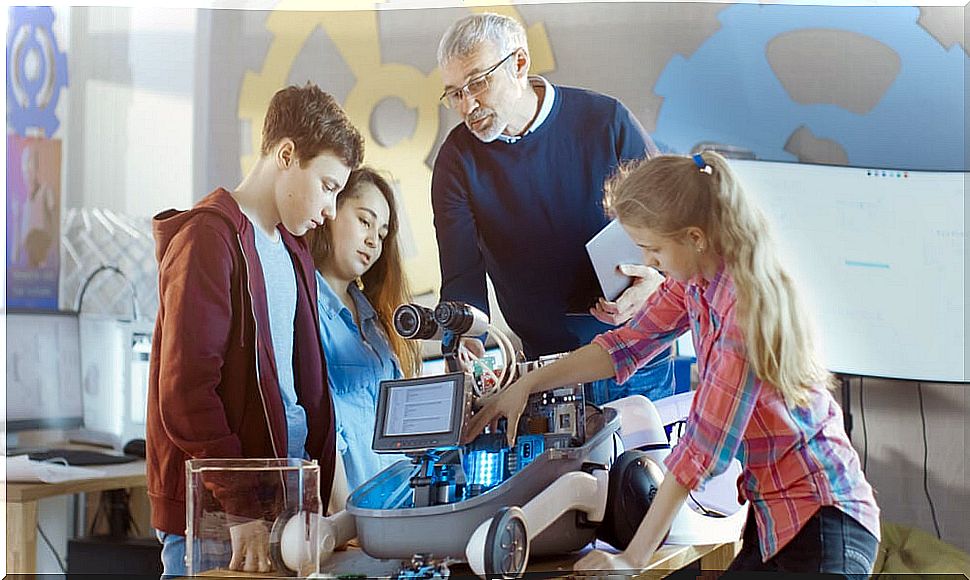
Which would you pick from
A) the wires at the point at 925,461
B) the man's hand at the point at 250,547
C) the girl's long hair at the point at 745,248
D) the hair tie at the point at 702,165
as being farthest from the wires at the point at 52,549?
the wires at the point at 925,461

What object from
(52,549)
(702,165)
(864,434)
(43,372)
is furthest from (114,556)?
(864,434)

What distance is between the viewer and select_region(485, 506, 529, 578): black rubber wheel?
6.82 feet

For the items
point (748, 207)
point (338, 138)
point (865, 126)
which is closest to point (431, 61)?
point (338, 138)

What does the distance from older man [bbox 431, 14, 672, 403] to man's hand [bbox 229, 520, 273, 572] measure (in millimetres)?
587

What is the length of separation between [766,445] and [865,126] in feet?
2.39

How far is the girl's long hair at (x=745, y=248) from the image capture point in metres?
2.19

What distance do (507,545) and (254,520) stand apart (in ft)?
1.67

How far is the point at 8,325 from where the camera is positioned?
263 centimetres

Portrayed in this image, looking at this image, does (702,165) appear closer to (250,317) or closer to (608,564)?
(608,564)

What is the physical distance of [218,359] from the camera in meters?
2.46

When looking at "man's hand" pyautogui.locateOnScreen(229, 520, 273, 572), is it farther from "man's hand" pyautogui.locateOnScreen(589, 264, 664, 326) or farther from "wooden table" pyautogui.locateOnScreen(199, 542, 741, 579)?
"man's hand" pyautogui.locateOnScreen(589, 264, 664, 326)

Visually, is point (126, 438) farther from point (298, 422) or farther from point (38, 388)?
point (298, 422)

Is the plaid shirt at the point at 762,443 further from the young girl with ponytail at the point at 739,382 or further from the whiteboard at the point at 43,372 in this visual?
the whiteboard at the point at 43,372

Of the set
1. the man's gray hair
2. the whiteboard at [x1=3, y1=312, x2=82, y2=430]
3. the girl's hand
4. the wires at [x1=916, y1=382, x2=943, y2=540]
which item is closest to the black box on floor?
the whiteboard at [x1=3, y1=312, x2=82, y2=430]
